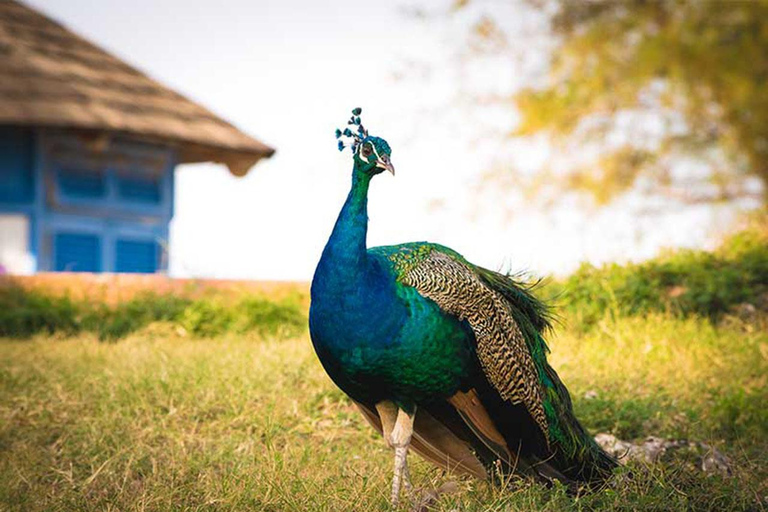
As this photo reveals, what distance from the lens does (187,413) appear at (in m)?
4.99

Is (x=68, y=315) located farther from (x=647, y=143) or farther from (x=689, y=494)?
(x=647, y=143)

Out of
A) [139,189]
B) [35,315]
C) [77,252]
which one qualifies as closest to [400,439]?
[35,315]

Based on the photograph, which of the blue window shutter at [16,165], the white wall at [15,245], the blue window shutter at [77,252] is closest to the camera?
the white wall at [15,245]

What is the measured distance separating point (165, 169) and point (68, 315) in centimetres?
416

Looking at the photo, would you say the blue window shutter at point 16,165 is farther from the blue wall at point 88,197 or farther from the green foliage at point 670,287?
the green foliage at point 670,287

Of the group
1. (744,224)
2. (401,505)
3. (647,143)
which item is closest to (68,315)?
(401,505)

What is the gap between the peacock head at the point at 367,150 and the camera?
10.6 feet

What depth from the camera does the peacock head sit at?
10.6 ft

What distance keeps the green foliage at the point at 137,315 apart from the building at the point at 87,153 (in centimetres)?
204

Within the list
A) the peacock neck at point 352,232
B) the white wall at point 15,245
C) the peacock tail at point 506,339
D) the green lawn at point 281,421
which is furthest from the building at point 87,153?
the peacock neck at point 352,232

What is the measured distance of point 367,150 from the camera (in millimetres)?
3254

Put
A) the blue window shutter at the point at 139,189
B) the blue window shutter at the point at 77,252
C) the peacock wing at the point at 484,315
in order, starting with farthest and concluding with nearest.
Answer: the blue window shutter at the point at 139,189, the blue window shutter at the point at 77,252, the peacock wing at the point at 484,315

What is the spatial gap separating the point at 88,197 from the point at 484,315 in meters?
9.27

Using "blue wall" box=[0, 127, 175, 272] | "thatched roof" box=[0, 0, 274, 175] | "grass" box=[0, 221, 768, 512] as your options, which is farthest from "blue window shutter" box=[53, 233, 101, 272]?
"grass" box=[0, 221, 768, 512]
